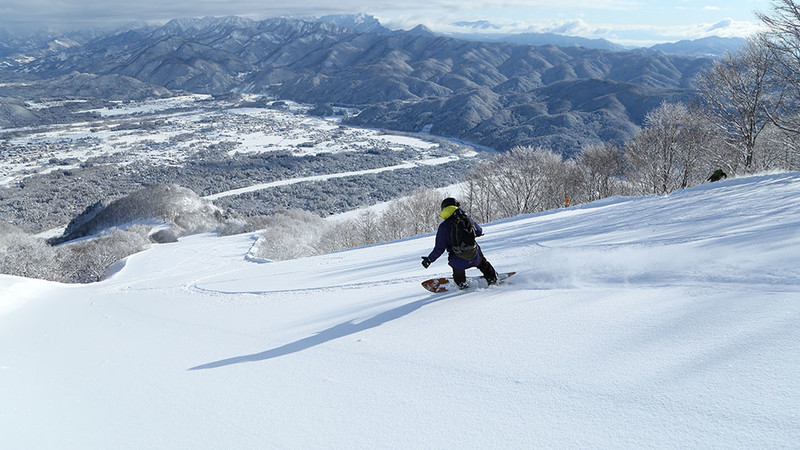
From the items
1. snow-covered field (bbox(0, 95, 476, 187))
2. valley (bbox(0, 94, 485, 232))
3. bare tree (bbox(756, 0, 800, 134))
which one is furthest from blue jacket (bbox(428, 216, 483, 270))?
snow-covered field (bbox(0, 95, 476, 187))

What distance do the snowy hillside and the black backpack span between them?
65 centimetres

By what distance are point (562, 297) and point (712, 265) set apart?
1.88 m

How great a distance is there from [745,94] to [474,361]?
26.5 metres

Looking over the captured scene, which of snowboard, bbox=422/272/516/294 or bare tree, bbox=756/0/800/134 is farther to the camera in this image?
bare tree, bbox=756/0/800/134

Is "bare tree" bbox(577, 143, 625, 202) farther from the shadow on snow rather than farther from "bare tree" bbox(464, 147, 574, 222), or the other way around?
the shadow on snow

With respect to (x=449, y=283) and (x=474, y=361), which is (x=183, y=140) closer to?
(x=449, y=283)

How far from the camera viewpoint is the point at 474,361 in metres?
4.29

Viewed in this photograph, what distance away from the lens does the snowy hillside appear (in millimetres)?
3152

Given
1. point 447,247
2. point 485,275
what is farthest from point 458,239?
point 485,275

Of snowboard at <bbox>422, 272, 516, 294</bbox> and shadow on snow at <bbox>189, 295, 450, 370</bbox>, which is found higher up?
snowboard at <bbox>422, 272, 516, 294</bbox>

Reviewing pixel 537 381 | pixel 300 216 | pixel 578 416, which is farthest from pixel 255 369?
pixel 300 216

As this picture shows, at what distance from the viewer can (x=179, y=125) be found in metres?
158

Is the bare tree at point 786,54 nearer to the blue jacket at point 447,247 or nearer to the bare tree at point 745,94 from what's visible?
the bare tree at point 745,94

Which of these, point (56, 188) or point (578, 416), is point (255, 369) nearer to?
point (578, 416)
